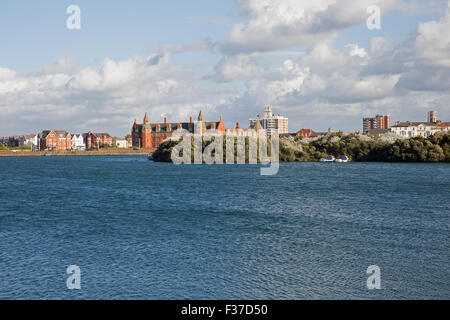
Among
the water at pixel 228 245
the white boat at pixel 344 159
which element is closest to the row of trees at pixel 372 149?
the white boat at pixel 344 159

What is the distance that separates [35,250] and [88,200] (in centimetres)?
2585

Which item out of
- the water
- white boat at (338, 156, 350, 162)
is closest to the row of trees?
white boat at (338, 156, 350, 162)

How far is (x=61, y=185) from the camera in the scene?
69938 mm

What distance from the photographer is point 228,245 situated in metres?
27.0

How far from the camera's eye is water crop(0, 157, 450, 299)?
1898cm

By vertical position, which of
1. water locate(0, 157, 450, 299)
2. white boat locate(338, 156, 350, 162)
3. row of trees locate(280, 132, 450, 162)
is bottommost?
water locate(0, 157, 450, 299)

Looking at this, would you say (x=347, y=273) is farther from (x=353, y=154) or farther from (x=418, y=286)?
(x=353, y=154)

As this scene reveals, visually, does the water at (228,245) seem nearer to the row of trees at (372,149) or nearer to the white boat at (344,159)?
the row of trees at (372,149)

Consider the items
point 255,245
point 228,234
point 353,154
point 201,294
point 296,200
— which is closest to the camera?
point 201,294

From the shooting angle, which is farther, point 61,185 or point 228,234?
point 61,185

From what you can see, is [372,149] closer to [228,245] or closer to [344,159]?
[344,159]

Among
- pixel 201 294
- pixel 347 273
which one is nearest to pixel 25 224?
pixel 201 294

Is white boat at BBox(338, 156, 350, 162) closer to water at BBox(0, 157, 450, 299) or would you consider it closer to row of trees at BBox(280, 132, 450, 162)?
row of trees at BBox(280, 132, 450, 162)

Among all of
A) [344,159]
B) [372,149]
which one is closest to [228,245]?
[344,159]
